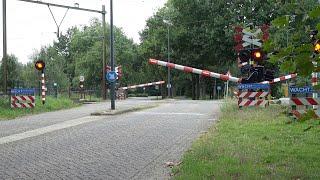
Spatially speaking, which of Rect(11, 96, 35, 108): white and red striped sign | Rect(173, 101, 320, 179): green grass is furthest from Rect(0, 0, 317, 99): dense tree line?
Rect(173, 101, 320, 179): green grass

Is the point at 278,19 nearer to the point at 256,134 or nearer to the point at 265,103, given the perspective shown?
the point at 256,134

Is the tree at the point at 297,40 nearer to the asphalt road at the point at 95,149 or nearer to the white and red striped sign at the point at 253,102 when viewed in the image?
the asphalt road at the point at 95,149

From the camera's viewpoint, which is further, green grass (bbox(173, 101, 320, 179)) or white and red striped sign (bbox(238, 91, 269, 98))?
white and red striped sign (bbox(238, 91, 269, 98))

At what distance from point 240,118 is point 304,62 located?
1335 cm

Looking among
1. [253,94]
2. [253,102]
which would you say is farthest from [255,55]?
[253,102]

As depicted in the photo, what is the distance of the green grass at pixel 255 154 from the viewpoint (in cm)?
755

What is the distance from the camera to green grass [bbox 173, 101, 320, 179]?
7.55 meters

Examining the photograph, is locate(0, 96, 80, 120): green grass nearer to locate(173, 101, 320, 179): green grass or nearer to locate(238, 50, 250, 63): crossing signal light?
locate(238, 50, 250, 63): crossing signal light

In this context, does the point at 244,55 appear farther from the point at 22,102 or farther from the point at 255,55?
the point at 22,102

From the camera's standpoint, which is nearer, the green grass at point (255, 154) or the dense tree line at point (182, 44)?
the green grass at point (255, 154)

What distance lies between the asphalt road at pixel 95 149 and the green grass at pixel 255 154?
1.77 feet

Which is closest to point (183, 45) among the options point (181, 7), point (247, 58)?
point (181, 7)

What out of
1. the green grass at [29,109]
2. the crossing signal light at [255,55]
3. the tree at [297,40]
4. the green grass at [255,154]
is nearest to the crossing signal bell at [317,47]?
the tree at [297,40]

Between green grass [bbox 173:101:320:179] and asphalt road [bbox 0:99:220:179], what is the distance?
21.3 inches
